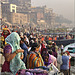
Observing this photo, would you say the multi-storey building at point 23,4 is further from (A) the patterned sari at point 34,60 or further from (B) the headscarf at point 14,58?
(B) the headscarf at point 14,58

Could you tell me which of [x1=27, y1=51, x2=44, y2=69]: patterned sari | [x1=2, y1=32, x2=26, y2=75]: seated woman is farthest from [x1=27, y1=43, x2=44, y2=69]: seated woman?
[x1=2, y1=32, x2=26, y2=75]: seated woman

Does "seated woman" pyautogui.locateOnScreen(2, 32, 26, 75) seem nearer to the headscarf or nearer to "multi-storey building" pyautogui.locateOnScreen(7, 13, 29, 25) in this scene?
the headscarf

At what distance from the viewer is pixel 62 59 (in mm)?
4535

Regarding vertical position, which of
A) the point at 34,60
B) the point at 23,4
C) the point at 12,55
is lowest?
the point at 34,60

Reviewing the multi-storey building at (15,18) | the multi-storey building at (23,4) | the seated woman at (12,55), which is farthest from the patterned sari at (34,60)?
the multi-storey building at (23,4)

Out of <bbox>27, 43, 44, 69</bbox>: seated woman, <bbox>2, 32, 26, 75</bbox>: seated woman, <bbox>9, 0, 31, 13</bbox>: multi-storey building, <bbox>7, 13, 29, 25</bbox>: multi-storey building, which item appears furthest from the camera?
<bbox>9, 0, 31, 13</bbox>: multi-storey building

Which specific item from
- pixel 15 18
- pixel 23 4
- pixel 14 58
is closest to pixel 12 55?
pixel 14 58

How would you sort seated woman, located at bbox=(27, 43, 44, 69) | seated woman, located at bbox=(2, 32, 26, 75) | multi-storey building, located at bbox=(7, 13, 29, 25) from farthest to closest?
multi-storey building, located at bbox=(7, 13, 29, 25)
seated woman, located at bbox=(27, 43, 44, 69)
seated woman, located at bbox=(2, 32, 26, 75)

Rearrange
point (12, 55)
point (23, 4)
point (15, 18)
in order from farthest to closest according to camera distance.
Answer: point (23, 4) → point (15, 18) → point (12, 55)

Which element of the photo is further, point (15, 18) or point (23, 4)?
point (23, 4)

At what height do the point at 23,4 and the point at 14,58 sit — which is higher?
the point at 23,4

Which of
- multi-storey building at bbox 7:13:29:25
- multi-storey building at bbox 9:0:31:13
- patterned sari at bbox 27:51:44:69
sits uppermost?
multi-storey building at bbox 9:0:31:13

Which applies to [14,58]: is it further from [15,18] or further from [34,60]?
[15,18]

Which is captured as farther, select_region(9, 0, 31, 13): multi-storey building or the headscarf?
select_region(9, 0, 31, 13): multi-storey building
